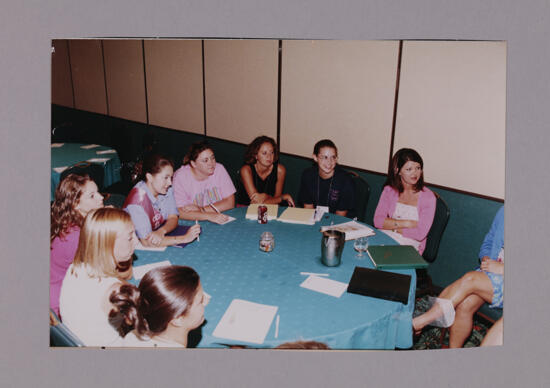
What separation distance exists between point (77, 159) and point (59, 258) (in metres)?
2.05

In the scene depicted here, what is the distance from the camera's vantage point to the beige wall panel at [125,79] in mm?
2239

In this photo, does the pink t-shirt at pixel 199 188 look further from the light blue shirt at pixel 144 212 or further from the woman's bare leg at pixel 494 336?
the woman's bare leg at pixel 494 336

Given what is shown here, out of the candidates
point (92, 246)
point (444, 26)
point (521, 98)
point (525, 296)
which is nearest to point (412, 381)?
point (525, 296)

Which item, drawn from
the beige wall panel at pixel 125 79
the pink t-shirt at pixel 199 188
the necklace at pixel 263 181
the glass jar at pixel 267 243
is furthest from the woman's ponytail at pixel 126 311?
the necklace at pixel 263 181

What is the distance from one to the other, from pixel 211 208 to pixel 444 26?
192 centimetres

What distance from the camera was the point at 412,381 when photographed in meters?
2.01

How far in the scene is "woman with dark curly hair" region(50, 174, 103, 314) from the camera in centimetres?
188

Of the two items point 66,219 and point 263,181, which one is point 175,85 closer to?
point 263,181

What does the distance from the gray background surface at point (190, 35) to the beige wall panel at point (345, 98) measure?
558mm

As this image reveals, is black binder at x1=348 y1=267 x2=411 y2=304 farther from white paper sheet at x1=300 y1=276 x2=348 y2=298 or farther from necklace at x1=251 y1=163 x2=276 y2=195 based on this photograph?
necklace at x1=251 y1=163 x2=276 y2=195

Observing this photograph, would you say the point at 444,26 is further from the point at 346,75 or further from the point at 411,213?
the point at 411,213

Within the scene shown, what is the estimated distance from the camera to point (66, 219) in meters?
1.90

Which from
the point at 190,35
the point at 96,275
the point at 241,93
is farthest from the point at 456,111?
the point at 96,275

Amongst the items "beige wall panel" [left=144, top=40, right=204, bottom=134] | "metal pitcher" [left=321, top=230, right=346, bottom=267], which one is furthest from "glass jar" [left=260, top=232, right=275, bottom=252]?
"beige wall panel" [left=144, top=40, right=204, bottom=134]
